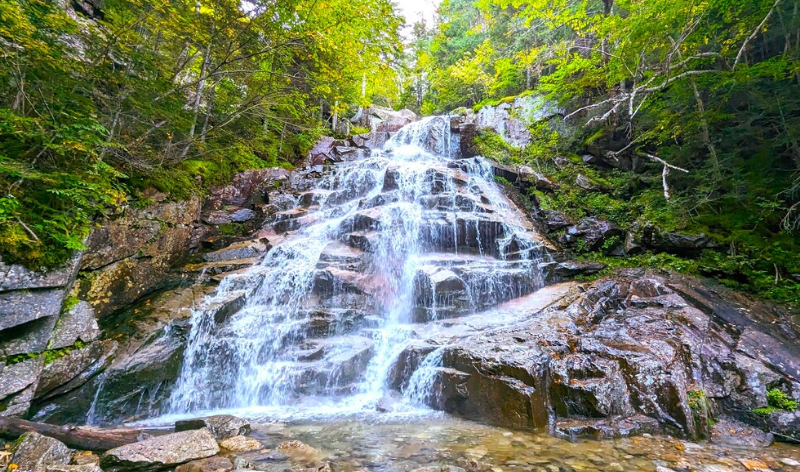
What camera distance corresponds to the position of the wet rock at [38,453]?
299 cm

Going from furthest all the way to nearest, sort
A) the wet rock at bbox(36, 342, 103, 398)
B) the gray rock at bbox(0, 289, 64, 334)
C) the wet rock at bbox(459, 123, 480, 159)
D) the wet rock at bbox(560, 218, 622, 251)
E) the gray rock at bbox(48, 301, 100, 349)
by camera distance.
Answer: the wet rock at bbox(459, 123, 480, 159), the wet rock at bbox(560, 218, 622, 251), the gray rock at bbox(48, 301, 100, 349), the wet rock at bbox(36, 342, 103, 398), the gray rock at bbox(0, 289, 64, 334)

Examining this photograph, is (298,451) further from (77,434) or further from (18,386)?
(18,386)

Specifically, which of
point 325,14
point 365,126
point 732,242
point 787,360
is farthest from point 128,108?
point 365,126

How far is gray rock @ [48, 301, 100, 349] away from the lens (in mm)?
4855

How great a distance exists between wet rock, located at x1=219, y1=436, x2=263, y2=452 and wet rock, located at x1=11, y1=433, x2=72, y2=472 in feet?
4.64

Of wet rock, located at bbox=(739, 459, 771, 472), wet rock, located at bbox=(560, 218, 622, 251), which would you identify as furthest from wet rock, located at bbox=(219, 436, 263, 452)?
wet rock, located at bbox=(560, 218, 622, 251)

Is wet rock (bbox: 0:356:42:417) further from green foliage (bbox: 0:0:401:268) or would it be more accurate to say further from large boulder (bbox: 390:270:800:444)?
large boulder (bbox: 390:270:800:444)

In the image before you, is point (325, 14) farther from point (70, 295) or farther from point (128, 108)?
point (70, 295)

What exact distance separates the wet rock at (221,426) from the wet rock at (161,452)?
1.04 ft

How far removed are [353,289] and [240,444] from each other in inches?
160

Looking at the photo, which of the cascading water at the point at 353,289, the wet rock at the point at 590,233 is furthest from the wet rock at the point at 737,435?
the wet rock at the point at 590,233

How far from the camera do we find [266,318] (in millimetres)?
6961

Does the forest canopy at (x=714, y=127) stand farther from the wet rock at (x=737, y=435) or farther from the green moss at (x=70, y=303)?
the green moss at (x=70, y=303)

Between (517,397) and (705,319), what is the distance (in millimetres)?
4001
